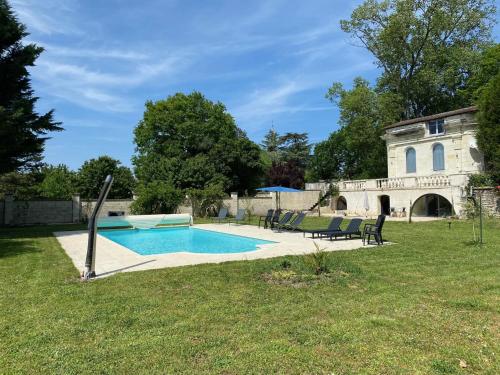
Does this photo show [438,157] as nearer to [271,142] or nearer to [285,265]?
[285,265]

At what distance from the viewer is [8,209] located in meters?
22.8

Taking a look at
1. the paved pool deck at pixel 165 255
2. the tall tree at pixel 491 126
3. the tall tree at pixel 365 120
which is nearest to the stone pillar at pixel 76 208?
the paved pool deck at pixel 165 255

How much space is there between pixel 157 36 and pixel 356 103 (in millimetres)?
21319

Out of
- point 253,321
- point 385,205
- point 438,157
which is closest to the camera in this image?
point 253,321

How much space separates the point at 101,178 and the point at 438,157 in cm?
2796

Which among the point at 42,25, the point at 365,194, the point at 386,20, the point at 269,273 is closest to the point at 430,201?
the point at 365,194

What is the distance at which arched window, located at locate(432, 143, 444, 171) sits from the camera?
2580 cm

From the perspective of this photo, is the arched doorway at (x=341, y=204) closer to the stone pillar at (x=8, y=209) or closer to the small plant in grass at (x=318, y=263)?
the stone pillar at (x=8, y=209)

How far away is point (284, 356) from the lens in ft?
12.0

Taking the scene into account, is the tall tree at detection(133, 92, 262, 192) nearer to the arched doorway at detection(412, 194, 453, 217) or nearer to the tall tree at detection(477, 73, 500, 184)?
the arched doorway at detection(412, 194, 453, 217)

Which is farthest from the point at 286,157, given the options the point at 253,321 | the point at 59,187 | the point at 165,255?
the point at 253,321

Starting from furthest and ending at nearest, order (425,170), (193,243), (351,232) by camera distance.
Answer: (425,170)
(193,243)
(351,232)

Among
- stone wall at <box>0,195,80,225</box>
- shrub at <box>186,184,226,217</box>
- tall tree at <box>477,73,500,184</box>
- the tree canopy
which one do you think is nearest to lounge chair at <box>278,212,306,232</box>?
shrub at <box>186,184,226,217</box>

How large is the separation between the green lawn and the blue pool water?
15.8 ft
